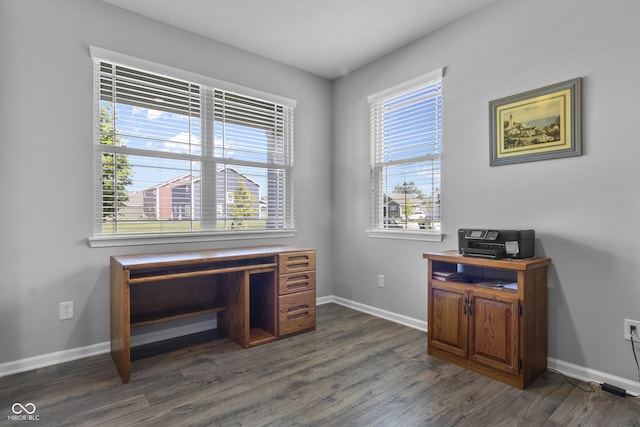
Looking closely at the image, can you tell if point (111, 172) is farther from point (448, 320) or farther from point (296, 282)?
point (448, 320)

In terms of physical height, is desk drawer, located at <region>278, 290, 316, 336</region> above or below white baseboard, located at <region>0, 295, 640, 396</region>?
above

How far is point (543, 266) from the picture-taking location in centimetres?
228

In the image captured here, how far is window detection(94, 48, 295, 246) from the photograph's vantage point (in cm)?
272

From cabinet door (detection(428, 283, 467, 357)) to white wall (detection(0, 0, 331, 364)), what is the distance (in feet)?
7.65

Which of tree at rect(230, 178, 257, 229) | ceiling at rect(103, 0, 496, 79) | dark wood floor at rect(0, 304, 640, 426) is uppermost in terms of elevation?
ceiling at rect(103, 0, 496, 79)

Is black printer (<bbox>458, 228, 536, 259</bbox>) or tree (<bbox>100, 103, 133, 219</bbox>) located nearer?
black printer (<bbox>458, 228, 536, 259</bbox>)

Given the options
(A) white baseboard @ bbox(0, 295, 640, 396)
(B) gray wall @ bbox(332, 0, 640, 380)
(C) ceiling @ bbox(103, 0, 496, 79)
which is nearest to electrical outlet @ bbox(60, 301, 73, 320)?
(A) white baseboard @ bbox(0, 295, 640, 396)

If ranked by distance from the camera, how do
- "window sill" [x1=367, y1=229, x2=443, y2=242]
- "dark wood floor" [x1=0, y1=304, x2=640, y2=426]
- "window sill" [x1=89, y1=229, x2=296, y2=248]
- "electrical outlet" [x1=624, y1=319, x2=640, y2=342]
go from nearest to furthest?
"dark wood floor" [x1=0, y1=304, x2=640, y2=426] → "electrical outlet" [x1=624, y1=319, x2=640, y2=342] → "window sill" [x1=89, y1=229, x2=296, y2=248] → "window sill" [x1=367, y1=229, x2=443, y2=242]

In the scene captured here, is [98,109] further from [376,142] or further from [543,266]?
[543,266]

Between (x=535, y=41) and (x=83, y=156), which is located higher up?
(x=535, y=41)

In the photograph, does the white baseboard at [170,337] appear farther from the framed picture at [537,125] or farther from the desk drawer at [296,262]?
the framed picture at [537,125]

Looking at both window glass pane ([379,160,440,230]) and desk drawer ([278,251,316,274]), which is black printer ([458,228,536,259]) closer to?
window glass pane ([379,160,440,230])

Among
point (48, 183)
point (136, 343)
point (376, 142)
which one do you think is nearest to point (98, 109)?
point (48, 183)

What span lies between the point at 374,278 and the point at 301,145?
1.71 metres
